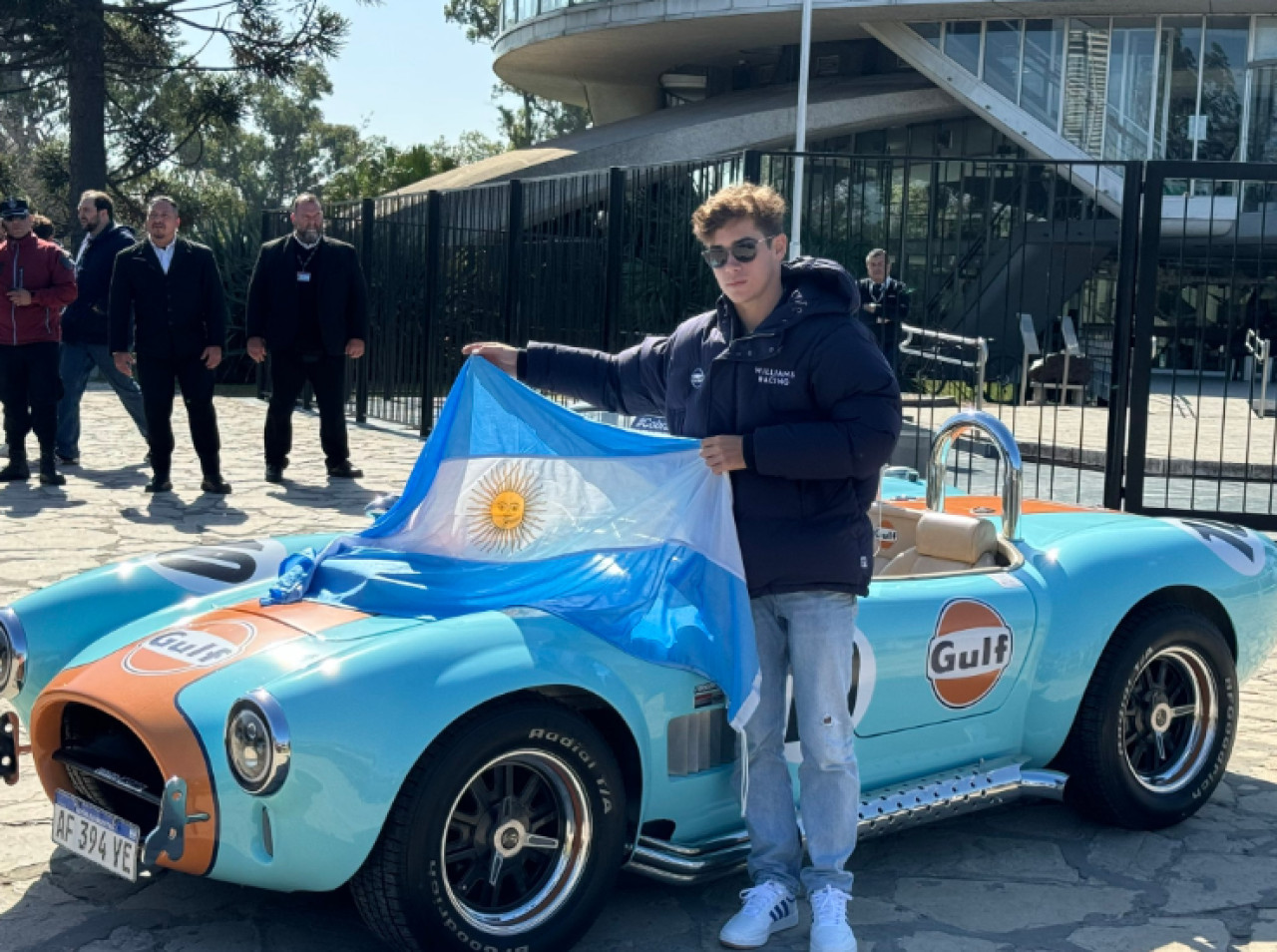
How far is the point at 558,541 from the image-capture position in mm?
4199

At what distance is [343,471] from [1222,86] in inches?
1036

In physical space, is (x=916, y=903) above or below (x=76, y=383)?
below

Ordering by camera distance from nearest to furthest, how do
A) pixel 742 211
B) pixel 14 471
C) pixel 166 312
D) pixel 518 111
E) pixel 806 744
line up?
pixel 742 211
pixel 806 744
pixel 166 312
pixel 14 471
pixel 518 111

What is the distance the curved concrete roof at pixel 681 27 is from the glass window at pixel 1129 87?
1.68 ft

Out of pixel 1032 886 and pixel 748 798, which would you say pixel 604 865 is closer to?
pixel 748 798

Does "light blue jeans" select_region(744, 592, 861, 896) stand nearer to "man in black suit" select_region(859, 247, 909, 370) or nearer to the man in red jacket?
"man in black suit" select_region(859, 247, 909, 370)

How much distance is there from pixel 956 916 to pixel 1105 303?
9.60 meters

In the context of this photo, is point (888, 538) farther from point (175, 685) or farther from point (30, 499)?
point (30, 499)

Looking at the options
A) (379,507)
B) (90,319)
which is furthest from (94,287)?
(379,507)

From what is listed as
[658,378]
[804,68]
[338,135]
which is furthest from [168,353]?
[338,135]

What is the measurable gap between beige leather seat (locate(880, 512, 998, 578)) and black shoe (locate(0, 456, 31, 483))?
26.4 feet

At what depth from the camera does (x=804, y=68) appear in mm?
29797

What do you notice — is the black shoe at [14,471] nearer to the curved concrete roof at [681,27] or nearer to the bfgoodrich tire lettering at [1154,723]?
the bfgoodrich tire lettering at [1154,723]

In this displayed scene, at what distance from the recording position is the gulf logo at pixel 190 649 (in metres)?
3.78
